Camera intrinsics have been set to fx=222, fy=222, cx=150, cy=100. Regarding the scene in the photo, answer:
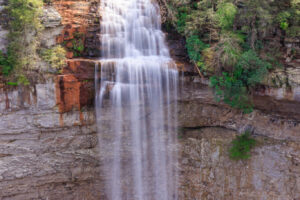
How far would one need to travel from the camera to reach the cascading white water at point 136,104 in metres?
7.59

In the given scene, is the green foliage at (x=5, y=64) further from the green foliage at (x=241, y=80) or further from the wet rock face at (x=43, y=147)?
the green foliage at (x=241, y=80)

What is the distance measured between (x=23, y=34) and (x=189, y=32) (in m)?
5.70

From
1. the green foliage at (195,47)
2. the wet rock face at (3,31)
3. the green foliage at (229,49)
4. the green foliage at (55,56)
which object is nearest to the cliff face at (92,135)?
the green foliage at (55,56)

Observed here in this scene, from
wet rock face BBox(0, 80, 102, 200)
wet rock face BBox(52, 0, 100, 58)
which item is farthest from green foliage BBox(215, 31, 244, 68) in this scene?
wet rock face BBox(0, 80, 102, 200)

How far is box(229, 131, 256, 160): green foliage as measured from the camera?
324 inches

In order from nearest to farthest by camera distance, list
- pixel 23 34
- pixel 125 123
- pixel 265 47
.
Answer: pixel 23 34, pixel 265 47, pixel 125 123

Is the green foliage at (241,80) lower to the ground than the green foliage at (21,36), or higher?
lower

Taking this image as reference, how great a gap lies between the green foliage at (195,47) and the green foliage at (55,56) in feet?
14.4

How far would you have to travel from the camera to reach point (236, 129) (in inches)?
331

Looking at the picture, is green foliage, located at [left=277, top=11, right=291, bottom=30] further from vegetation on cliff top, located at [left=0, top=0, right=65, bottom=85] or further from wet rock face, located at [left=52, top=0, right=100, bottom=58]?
vegetation on cliff top, located at [left=0, top=0, right=65, bottom=85]

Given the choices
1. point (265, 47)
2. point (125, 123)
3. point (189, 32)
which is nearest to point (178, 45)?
point (189, 32)

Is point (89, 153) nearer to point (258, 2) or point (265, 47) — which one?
point (265, 47)

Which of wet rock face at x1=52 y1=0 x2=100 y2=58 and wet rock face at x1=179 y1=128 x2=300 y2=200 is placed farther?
wet rock face at x1=179 y1=128 x2=300 y2=200

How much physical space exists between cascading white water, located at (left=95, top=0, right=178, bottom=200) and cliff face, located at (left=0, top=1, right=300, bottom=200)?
367 mm
